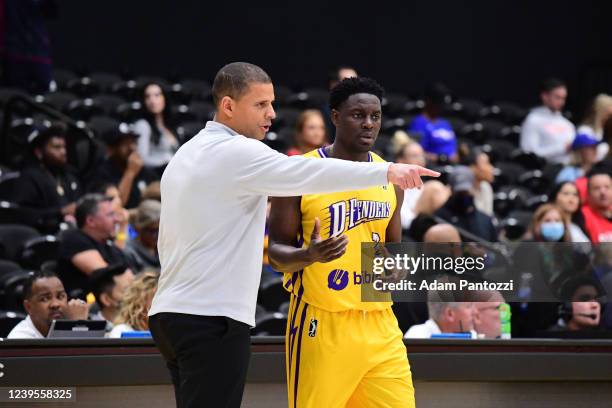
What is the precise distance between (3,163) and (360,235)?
19.9 ft

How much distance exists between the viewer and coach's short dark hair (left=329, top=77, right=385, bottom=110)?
4.17m

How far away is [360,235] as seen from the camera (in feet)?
13.5

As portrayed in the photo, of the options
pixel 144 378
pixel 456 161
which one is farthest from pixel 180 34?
pixel 144 378

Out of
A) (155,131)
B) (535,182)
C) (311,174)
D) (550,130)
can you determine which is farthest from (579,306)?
(550,130)

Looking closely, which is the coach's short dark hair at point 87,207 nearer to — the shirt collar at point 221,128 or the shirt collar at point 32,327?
the shirt collar at point 32,327

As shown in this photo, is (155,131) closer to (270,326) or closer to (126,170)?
(126,170)

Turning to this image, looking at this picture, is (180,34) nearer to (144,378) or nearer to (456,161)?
(456,161)

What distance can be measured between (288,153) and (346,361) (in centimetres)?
525

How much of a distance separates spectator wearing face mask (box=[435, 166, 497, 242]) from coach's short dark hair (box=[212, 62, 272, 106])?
16.2 ft

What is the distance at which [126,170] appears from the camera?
29.4 ft

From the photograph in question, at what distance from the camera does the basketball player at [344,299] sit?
13.1 feet

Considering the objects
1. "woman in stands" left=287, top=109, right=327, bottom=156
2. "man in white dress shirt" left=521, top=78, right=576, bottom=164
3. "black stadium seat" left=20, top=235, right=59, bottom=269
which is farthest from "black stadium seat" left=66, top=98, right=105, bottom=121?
"man in white dress shirt" left=521, top=78, right=576, bottom=164

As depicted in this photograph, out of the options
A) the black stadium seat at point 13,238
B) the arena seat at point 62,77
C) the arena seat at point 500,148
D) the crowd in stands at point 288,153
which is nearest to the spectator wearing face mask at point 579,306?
the crowd in stands at point 288,153

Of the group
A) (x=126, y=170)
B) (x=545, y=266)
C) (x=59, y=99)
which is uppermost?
(x=59, y=99)
